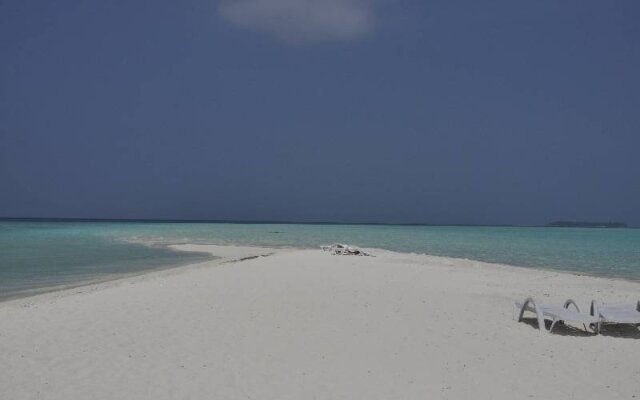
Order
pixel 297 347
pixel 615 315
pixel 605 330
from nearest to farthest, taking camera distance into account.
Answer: pixel 297 347 → pixel 615 315 → pixel 605 330

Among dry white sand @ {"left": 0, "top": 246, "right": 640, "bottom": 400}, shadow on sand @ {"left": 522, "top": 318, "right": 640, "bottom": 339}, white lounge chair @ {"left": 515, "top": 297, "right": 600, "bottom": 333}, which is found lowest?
dry white sand @ {"left": 0, "top": 246, "right": 640, "bottom": 400}

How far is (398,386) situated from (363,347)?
2.01 m

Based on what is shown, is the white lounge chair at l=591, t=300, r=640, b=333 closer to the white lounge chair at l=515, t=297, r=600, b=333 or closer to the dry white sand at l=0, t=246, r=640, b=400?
the white lounge chair at l=515, t=297, r=600, b=333

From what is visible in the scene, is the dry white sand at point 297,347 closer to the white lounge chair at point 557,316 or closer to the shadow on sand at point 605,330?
the shadow on sand at point 605,330

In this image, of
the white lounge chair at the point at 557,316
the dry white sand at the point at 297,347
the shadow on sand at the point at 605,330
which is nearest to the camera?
the dry white sand at the point at 297,347

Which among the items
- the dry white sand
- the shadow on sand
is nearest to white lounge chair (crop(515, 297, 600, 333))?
the shadow on sand

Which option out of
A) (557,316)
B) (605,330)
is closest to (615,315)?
(605,330)

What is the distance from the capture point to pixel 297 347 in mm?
9070

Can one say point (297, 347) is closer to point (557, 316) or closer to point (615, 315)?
point (557, 316)

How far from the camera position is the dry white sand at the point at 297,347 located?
23.0ft

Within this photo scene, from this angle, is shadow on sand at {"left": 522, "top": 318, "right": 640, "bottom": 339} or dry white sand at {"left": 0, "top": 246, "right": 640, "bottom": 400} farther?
shadow on sand at {"left": 522, "top": 318, "right": 640, "bottom": 339}

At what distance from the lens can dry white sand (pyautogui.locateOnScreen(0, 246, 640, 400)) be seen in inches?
277

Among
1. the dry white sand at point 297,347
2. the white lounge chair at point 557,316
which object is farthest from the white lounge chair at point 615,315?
the dry white sand at point 297,347

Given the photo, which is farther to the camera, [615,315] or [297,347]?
[615,315]
